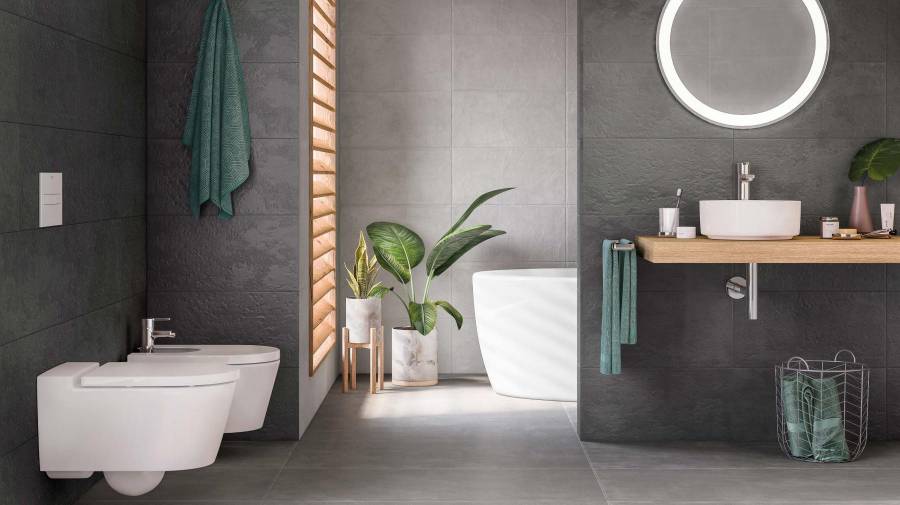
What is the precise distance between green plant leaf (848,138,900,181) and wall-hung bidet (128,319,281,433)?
101 inches

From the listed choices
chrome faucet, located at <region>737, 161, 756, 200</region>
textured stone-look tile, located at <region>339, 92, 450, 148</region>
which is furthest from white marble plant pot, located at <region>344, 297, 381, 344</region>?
chrome faucet, located at <region>737, 161, 756, 200</region>

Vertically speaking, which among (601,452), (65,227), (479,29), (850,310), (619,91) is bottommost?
(601,452)

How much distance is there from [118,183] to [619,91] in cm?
211

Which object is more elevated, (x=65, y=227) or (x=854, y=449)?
(x=65, y=227)

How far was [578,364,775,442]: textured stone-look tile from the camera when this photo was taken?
4.35 metres

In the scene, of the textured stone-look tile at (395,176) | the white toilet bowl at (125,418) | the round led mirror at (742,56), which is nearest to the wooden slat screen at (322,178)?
the textured stone-look tile at (395,176)

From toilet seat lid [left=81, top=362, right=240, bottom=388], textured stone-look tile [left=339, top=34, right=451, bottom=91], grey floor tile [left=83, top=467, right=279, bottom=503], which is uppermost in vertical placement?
textured stone-look tile [left=339, top=34, right=451, bottom=91]

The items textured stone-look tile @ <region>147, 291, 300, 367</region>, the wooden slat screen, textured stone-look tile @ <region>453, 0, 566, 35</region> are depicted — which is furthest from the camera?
textured stone-look tile @ <region>453, 0, 566, 35</region>

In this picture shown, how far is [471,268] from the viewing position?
19.4 ft

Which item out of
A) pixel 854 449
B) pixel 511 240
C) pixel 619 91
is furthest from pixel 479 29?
pixel 854 449

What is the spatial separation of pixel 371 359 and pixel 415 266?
0.58m

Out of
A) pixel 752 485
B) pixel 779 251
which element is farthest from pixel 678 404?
pixel 779 251

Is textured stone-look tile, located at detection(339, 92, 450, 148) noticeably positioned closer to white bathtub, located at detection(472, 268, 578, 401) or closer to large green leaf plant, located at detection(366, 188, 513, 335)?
large green leaf plant, located at detection(366, 188, 513, 335)

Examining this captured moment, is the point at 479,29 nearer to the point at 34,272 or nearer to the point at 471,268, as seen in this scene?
the point at 471,268
